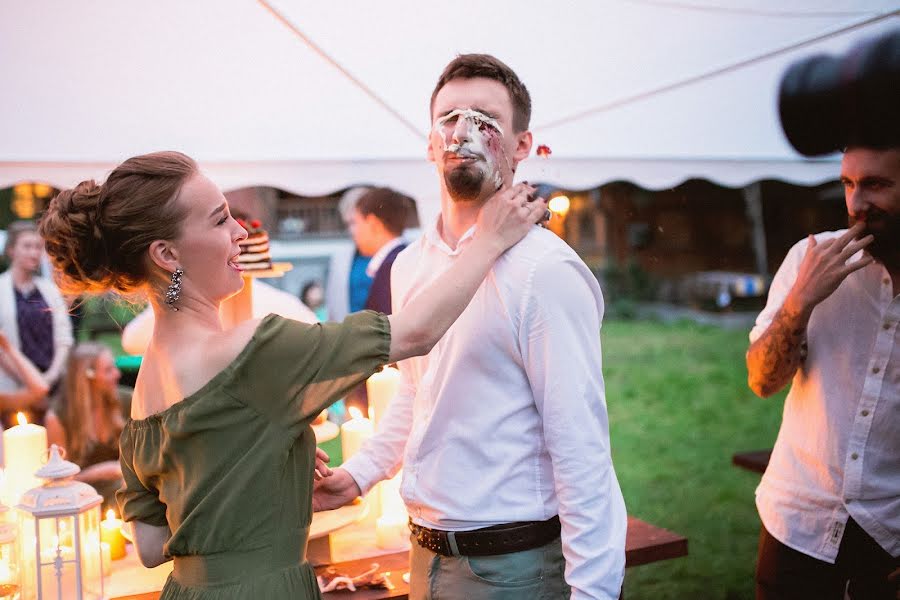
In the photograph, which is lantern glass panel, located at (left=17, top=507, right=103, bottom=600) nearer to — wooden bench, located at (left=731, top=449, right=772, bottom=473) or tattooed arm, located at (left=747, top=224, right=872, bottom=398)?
tattooed arm, located at (left=747, top=224, right=872, bottom=398)

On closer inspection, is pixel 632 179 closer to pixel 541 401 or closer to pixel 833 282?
pixel 833 282

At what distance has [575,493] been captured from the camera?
5.14 ft

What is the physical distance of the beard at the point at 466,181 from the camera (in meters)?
1.78

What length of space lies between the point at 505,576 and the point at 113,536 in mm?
1496

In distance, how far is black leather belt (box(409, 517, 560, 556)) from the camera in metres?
1.66

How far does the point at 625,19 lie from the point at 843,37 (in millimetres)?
1046

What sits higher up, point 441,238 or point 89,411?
point 441,238

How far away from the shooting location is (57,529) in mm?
1964

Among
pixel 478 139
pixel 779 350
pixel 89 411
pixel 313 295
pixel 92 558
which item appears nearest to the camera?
pixel 478 139

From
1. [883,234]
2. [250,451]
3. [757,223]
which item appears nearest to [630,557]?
[883,234]

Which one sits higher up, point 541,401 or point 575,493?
point 541,401

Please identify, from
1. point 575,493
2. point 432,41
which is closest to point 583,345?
point 575,493

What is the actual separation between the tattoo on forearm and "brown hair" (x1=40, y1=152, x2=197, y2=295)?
166 centimetres

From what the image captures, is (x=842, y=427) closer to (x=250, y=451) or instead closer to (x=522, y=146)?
(x=522, y=146)
